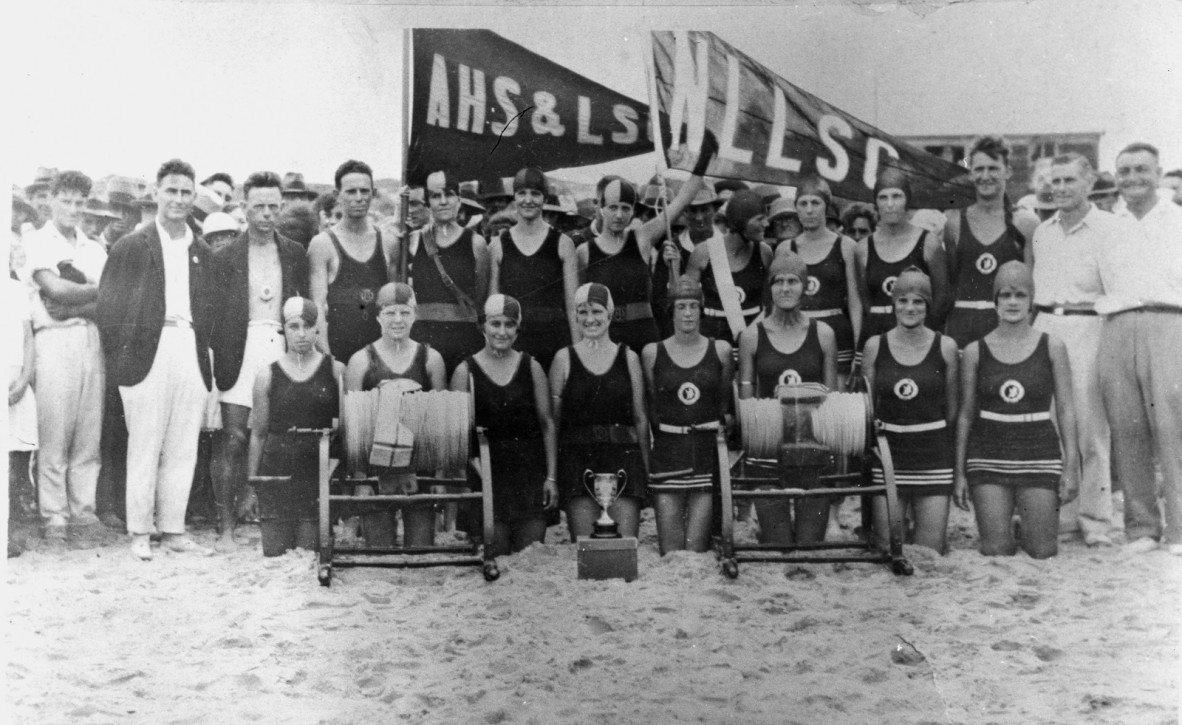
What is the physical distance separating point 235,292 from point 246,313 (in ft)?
0.31

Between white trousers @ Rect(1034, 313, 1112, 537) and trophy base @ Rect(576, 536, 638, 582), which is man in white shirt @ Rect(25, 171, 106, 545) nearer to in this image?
trophy base @ Rect(576, 536, 638, 582)

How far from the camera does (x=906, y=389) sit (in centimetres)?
430

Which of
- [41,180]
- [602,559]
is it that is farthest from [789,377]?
[41,180]

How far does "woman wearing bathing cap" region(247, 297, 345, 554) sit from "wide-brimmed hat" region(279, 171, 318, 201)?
401 millimetres

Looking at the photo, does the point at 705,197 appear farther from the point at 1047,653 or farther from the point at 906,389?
the point at 1047,653

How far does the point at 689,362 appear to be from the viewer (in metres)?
4.33

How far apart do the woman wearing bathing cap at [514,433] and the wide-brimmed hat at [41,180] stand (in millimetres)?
1688

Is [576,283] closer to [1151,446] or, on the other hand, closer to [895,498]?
[895,498]

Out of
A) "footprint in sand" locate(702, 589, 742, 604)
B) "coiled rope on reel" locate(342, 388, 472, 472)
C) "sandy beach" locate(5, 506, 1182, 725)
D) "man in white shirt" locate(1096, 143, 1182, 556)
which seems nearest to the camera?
"sandy beach" locate(5, 506, 1182, 725)

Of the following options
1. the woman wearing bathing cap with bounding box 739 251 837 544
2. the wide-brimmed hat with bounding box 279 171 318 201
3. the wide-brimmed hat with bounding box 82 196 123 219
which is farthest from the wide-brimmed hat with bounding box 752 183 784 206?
the wide-brimmed hat with bounding box 82 196 123 219

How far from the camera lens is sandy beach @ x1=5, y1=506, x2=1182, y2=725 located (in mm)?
3766

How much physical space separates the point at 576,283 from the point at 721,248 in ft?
2.02

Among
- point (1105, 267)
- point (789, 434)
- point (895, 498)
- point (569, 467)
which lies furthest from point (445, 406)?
point (1105, 267)

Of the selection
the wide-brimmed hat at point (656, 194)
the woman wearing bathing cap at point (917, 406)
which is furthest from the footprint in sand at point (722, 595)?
the wide-brimmed hat at point (656, 194)
